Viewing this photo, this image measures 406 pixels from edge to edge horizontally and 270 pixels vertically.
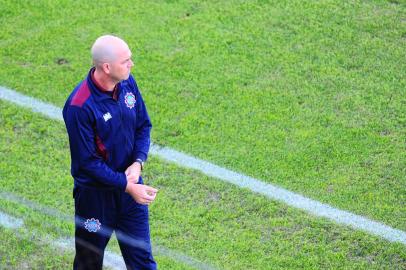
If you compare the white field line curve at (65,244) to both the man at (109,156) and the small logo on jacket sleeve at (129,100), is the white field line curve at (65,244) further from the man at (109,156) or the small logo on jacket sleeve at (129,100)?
the small logo on jacket sleeve at (129,100)

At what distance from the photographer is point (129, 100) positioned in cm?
496

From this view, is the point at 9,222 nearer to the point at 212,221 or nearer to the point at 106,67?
the point at 212,221

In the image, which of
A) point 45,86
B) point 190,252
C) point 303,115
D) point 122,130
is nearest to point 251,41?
point 303,115

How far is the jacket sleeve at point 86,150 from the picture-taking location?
475 centimetres

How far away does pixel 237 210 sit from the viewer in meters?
6.38

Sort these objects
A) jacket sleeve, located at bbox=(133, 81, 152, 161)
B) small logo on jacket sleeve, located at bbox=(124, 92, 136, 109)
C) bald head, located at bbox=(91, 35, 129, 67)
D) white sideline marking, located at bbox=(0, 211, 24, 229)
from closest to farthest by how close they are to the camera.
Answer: bald head, located at bbox=(91, 35, 129, 67) → small logo on jacket sleeve, located at bbox=(124, 92, 136, 109) → jacket sleeve, located at bbox=(133, 81, 152, 161) → white sideline marking, located at bbox=(0, 211, 24, 229)

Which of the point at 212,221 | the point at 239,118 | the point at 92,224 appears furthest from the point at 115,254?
the point at 239,118

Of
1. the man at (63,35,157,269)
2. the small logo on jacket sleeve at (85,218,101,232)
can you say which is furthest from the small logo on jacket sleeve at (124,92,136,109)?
the small logo on jacket sleeve at (85,218,101,232)

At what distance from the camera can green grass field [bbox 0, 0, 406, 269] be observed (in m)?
6.09

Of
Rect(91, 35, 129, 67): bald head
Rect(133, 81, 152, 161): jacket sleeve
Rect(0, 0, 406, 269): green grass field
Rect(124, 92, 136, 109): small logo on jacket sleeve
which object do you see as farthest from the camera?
Rect(0, 0, 406, 269): green grass field

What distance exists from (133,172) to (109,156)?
0.58 feet

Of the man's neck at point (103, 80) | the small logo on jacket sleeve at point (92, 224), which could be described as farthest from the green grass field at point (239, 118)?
the man's neck at point (103, 80)

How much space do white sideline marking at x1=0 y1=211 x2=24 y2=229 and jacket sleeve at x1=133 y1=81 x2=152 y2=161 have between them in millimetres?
1640

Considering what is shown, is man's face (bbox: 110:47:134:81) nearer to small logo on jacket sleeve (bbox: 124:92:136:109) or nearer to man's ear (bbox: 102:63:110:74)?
man's ear (bbox: 102:63:110:74)
